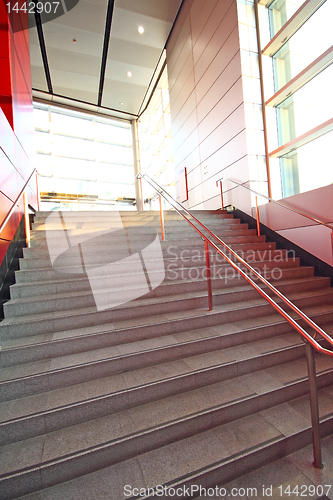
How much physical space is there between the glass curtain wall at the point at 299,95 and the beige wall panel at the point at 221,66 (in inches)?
21.2

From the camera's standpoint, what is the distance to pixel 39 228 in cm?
410

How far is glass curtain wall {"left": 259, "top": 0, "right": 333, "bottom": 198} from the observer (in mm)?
4004

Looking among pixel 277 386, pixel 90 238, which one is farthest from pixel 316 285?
pixel 90 238

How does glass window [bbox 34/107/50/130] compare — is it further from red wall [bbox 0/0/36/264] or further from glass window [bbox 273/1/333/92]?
glass window [bbox 273/1/333/92]

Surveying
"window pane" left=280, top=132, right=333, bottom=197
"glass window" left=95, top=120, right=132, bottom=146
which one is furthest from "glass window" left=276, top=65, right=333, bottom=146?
"glass window" left=95, top=120, right=132, bottom=146

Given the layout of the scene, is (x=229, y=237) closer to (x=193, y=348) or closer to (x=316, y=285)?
(x=316, y=285)

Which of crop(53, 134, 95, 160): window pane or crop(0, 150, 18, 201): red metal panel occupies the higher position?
crop(53, 134, 95, 160): window pane

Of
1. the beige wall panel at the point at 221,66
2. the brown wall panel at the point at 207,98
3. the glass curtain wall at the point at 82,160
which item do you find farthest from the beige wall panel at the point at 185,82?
the glass curtain wall at the point at 82,160

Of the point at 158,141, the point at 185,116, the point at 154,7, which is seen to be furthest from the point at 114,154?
the point at 154,7

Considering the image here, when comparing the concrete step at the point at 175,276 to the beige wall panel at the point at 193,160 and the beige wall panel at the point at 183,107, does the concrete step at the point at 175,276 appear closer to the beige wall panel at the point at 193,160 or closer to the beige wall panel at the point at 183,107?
the beige wall panel at the point at 193,160

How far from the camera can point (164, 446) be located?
1774mm

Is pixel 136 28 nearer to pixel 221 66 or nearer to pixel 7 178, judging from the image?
pixel 221 66

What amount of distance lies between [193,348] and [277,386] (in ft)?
2.50

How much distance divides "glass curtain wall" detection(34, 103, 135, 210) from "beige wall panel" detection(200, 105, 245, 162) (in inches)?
259
